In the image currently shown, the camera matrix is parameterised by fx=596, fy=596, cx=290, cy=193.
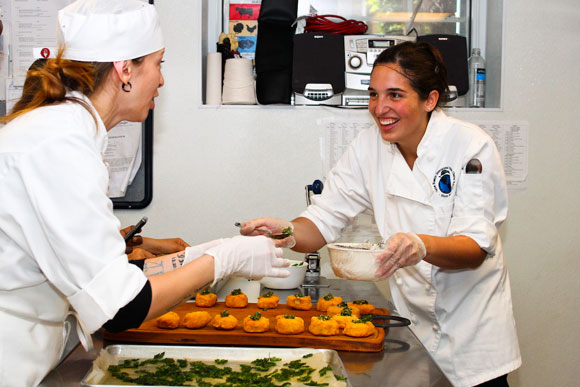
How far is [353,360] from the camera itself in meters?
1.45

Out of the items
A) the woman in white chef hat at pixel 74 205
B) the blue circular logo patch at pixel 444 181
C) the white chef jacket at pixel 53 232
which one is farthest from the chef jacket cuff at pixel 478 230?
the white chef jacket at pixel 53 232

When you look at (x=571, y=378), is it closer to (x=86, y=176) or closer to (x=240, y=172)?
(x=240, y=172)

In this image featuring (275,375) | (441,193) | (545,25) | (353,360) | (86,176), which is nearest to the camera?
(86,176)

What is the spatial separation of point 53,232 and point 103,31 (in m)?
0.50

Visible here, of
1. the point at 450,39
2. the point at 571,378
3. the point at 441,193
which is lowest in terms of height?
the point at 571,378

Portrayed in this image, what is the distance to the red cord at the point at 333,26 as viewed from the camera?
2.99 m

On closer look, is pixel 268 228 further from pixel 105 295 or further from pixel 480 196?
pixel 105 295

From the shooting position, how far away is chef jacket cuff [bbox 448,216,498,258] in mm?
1846

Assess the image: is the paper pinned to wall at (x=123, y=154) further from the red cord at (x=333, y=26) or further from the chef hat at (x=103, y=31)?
the chef hat at (x=103, y=31)

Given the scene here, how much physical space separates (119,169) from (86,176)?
6.26 feet

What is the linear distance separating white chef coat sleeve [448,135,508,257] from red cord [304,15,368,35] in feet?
4.18

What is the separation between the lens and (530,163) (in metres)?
2.98

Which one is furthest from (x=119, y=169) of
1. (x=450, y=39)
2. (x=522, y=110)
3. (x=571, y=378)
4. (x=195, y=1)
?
(x=571, y=378)

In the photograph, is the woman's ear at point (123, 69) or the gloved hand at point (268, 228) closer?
the woman's ear at point (123, 69)
